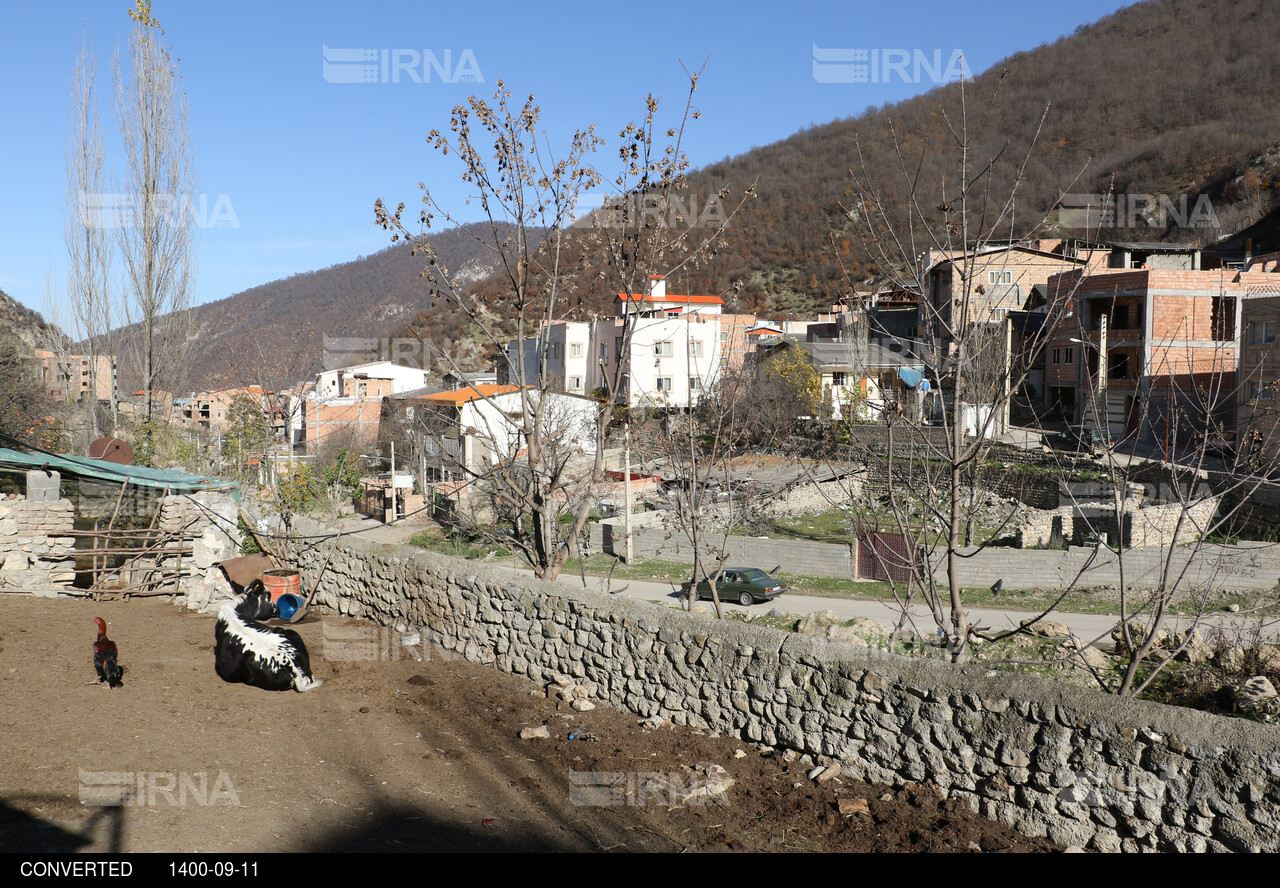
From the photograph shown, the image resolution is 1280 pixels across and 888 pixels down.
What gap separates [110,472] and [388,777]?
8.64 metres

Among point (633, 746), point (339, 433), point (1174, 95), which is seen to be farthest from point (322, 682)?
point (1174, 95)

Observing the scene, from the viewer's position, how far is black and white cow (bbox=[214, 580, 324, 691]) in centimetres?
743

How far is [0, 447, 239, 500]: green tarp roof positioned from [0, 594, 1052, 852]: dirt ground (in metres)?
4.21

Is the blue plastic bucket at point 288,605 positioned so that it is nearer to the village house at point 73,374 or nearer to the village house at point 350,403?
the village house at point 73,374

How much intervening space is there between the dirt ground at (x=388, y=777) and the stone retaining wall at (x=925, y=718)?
0.21 meters

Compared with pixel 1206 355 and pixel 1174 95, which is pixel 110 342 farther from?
pixel 1174 95

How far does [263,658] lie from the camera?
7461mm

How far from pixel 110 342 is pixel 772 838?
2635 centimetres

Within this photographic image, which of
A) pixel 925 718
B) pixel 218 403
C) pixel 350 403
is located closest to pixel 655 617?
pixel 925 718

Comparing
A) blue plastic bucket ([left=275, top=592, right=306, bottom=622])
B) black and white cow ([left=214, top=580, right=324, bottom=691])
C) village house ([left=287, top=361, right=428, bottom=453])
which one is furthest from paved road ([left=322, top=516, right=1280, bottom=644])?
village house ([left=287, top=361, right=428, bottom=453])

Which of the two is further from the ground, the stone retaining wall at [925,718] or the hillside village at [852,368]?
the hillside village at [852,368]

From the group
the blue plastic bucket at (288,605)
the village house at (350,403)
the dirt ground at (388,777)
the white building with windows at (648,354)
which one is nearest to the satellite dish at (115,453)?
the blue plastic bucket at (288,605)

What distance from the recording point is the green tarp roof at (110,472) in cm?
1120

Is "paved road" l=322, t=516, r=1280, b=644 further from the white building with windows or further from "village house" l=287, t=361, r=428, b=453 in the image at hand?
"village house" l=287, t=361, r=428, b=453
